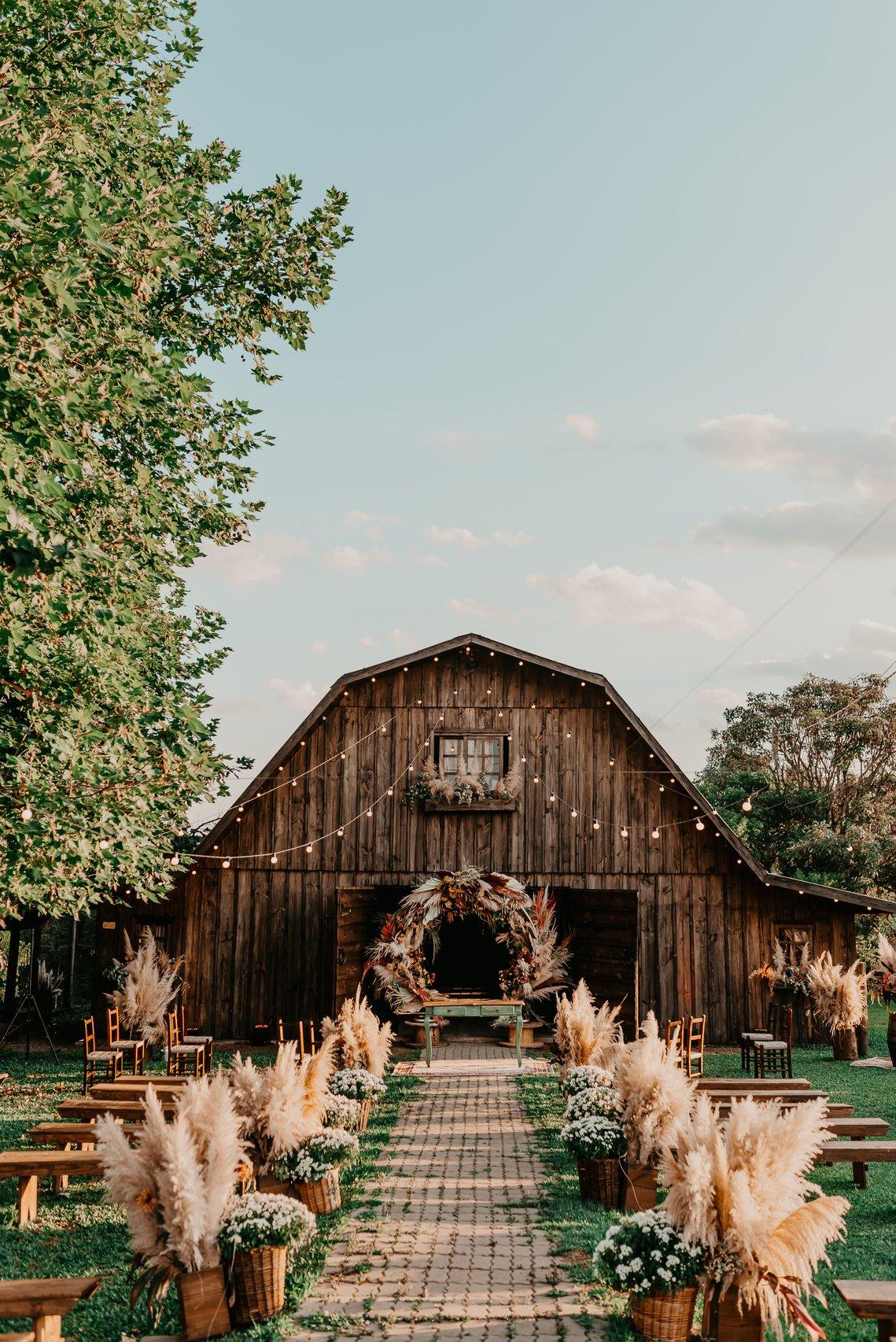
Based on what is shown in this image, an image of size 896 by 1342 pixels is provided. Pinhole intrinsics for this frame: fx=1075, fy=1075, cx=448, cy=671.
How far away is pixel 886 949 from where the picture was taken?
16.0 m

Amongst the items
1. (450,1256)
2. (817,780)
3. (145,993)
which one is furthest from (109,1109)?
(817,780)

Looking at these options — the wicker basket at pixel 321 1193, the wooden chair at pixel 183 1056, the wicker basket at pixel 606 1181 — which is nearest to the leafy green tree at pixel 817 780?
the wooden chair at pixel 183 1056

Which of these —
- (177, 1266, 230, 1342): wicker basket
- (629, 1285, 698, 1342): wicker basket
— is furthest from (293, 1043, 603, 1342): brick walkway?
(177, 1266, 230, 1342): wicker basket

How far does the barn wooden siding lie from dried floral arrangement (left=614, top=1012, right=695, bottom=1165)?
890 cm

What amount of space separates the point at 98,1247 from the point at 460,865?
10005mm

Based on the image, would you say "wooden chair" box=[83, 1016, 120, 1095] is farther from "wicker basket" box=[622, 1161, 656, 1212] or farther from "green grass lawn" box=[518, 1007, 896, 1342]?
"wicker basket" box=[622, 1161, 656, 1212]

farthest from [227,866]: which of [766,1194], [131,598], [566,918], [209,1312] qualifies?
[766,1194]

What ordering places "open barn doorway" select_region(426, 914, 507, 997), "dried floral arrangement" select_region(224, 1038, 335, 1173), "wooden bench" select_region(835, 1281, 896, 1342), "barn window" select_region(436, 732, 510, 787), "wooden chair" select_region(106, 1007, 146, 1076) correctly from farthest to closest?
"open barn doorway" select_region(426, 914, 507, 997), "barn window" select_region(436, 732, 510, 787), "wooden chair" select_region(106, 1007, 146, 1076), "dried floral arrangement" select_region(224, 1038, 335, 1173), "wooden bench" select_region(835, 1281, 896, 1342)

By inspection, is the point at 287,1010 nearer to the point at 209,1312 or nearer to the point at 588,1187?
the point at 588,1187

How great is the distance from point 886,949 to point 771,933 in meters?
1.76

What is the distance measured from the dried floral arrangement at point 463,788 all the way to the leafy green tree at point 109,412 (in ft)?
17.6

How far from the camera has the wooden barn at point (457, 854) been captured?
17.1 m

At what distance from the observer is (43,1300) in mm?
5199

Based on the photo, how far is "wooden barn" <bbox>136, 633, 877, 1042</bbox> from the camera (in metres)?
17.1
